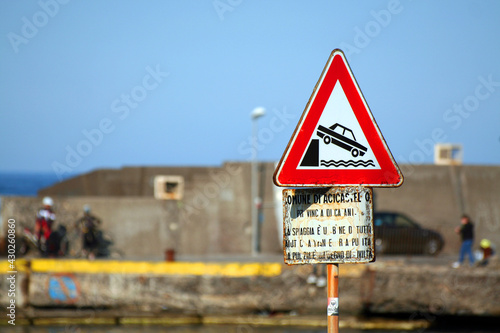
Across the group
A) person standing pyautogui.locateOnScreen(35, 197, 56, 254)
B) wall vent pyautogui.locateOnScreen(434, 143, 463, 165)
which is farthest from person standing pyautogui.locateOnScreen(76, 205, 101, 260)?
wall vent pyautogui.locateOnScreen(434, 143, 463, 165)

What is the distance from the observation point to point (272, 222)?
21859 millimetres

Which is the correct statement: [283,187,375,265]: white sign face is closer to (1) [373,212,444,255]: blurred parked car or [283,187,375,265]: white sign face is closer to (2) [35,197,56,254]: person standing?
(2) [35,197,56,254]: person standing

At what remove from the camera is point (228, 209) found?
21.9m

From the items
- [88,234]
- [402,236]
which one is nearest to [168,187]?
[88,234]

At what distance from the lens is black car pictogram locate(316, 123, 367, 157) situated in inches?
146

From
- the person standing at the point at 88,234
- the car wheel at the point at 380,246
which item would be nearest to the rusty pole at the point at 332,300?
the person standing at the point at 88,234

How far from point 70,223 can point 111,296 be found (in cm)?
715

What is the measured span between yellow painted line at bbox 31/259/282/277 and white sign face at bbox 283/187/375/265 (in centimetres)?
991

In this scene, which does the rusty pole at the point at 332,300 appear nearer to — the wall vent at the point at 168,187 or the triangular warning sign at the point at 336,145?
the triangular warning sign at the point at 336,145

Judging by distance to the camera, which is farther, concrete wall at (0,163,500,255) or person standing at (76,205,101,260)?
concrete wall at (0,163,500,255)

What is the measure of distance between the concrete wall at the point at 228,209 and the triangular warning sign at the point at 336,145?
56.3 feet

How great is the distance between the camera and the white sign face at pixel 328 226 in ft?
12.1

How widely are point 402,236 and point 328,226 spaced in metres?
19.3

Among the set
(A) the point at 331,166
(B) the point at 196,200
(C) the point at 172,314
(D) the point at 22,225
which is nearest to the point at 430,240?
(B) the point at 196,200
